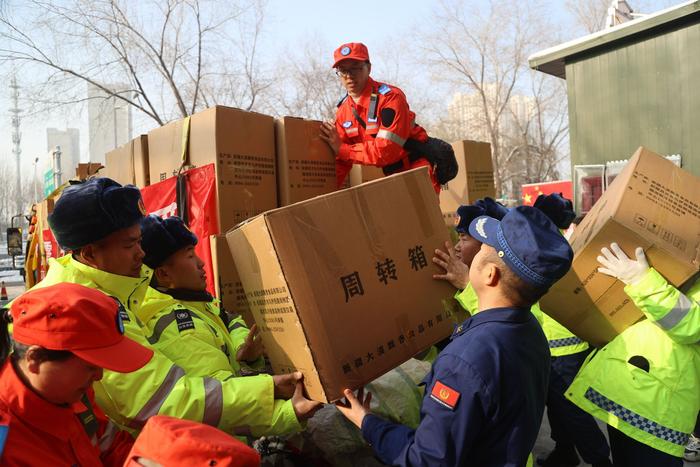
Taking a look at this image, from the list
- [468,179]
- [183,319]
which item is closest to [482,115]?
[468,179]

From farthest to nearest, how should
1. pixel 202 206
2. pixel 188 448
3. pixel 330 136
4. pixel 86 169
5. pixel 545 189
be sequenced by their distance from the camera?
pixel 545 189 → pixel 86 169 → pixel 330 136 → pixel 202 206 → pixel 188 448

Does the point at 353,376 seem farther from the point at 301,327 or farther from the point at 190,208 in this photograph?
the point at 190,208

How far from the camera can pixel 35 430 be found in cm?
130

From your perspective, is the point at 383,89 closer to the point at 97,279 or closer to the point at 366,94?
the point at 366,94

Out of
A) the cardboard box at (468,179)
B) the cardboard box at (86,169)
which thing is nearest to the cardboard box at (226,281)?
the cardboard box at (468,179)

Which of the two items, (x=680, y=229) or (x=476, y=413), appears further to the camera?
(x=680, y=229)

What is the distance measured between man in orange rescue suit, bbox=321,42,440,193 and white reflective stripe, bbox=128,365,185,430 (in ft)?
5.91

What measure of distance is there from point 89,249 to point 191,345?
499 millimetres

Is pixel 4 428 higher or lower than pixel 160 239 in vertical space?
lower

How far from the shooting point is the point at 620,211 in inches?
90.1

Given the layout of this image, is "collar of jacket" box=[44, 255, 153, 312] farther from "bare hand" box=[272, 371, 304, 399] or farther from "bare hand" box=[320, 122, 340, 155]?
"bare hand" box=[320, 122, 340, 155]

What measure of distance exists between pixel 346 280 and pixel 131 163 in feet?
7.72

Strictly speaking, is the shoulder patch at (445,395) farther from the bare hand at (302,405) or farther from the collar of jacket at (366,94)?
the collar of jacket at (366,94)

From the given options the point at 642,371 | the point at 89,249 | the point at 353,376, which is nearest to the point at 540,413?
the point at 353,376
